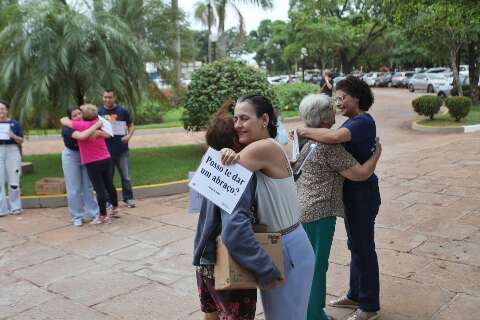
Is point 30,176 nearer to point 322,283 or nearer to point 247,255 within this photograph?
point 322,283

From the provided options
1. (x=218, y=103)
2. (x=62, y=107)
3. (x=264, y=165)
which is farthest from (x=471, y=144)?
(x=264, y=165)

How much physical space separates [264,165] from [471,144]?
10.9 meters

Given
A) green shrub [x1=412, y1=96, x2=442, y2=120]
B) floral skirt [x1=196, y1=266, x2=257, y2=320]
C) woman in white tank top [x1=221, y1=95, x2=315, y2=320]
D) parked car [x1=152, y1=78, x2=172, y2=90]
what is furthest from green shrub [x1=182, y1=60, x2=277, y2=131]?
floral skirt [x1=196, y1=266, x2=257, y2=320]

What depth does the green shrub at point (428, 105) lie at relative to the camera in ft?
51.8

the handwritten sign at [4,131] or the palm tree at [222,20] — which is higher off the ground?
the palm tree at [222,20]

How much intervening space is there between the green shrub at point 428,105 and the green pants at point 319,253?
13.6 m

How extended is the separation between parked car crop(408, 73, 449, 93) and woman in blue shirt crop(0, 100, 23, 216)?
26990mm

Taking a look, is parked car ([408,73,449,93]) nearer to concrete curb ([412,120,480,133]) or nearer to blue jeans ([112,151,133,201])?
concrete curb ([412,120,480,133])

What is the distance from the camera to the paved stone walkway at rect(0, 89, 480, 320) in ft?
13.7

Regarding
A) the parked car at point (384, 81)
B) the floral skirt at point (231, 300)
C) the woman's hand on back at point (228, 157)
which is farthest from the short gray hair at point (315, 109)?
the parked car at point (384, 81)

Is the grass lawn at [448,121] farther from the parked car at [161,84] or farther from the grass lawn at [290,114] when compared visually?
the parked car at [161,84]

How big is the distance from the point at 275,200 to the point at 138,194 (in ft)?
19.8

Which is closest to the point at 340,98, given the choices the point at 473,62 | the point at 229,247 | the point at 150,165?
the point at 229,247

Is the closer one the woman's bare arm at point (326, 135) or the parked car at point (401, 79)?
the woman's bare arm at point (326, 135)
